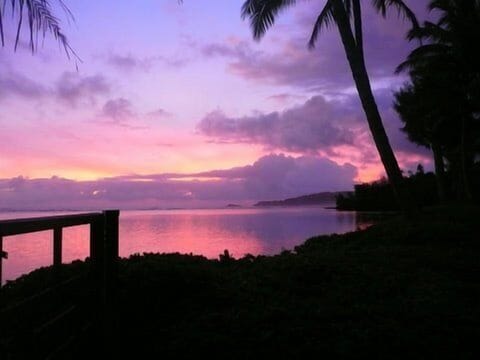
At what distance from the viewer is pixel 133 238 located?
20.8m

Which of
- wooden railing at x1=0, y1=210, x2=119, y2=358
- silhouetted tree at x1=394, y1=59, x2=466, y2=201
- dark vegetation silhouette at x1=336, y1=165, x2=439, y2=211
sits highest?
silhouetted tree at x1=394, y1=59, x2=466, y2=201

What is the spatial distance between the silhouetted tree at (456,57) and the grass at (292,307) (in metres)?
17.8

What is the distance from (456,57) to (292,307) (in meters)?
23.8

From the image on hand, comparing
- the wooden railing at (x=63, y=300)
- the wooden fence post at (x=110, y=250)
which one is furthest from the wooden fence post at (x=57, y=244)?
the wooden fence post at (x=110, y=250)

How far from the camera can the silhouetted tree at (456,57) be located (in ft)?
82.6

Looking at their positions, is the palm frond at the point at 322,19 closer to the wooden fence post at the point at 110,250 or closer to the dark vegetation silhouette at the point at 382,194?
the wooden fence post at the point at 110,250

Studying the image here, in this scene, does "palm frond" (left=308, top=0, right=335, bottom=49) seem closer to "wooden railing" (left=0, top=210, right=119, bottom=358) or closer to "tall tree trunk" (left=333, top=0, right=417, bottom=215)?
"tall tree trunk" (left=333, top=0, right=417, bottom=215)

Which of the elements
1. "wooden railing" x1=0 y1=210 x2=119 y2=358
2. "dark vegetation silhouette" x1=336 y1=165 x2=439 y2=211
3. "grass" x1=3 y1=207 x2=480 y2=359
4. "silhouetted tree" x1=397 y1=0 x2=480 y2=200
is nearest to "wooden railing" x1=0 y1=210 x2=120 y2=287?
"wooden railing" x1=0 y1=210 x2=119 y2=358

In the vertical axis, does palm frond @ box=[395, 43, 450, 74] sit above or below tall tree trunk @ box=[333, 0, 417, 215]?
above

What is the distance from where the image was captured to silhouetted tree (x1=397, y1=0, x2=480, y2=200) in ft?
82.6

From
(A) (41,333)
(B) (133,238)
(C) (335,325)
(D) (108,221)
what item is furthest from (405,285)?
(B) (133,238)

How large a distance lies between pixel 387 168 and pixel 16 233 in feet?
50.2

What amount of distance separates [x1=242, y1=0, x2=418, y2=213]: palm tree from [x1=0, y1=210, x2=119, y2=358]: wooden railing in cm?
1308

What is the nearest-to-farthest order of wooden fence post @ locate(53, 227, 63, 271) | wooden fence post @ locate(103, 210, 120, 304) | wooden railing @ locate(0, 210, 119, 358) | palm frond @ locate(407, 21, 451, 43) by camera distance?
wooden railing @ locate(0, 210, 119, 358) → wooden fence post @ locate(53, 227, 63, 271) → wooden fence post @ locate(103, 210, 120, 304) → palm frond @ locate(407, 21, 451, 43)
